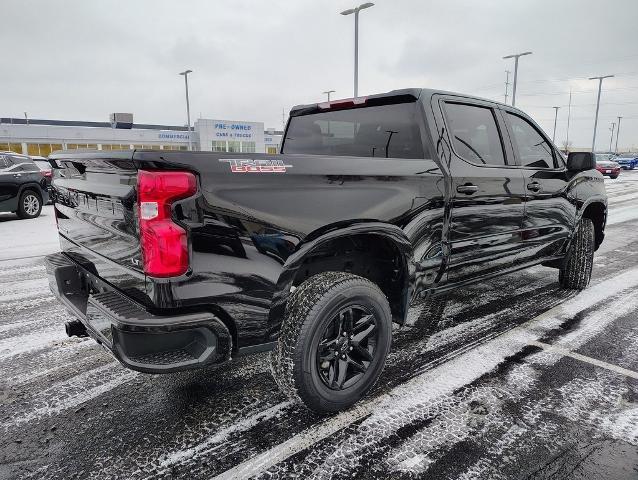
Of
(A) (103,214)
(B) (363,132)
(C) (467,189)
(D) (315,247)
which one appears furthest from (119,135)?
(D) (315,247)

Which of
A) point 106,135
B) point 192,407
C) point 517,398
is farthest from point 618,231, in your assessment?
point 106,135

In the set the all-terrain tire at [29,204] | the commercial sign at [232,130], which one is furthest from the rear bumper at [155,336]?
the commercial sign at [232,130]

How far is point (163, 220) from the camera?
6.03 ft

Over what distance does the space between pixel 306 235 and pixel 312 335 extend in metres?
0.52

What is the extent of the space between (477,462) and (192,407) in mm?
1572

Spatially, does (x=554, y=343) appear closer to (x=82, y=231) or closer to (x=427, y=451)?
(x=427, y=451)

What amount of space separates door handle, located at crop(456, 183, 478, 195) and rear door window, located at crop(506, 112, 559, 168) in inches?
33.8

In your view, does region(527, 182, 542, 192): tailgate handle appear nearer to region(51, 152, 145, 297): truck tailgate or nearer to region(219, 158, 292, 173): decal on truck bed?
region(219, 158, 292, 173): decal on truck bed

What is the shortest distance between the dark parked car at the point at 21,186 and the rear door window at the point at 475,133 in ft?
34.5

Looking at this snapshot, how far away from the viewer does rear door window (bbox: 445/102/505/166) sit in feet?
10.4

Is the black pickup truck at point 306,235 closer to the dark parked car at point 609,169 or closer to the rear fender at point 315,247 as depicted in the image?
the rear fender at point 315,247

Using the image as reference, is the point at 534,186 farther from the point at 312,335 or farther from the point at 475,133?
the point at 312,335

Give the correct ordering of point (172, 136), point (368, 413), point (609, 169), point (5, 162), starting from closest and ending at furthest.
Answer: point (368, 413) < point (5, 162) < point (609, 169) < point (172, 136)

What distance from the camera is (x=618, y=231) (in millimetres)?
8555
